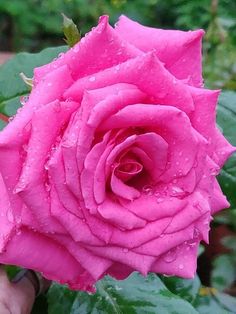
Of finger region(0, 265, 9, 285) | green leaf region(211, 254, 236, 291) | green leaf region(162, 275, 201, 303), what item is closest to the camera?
finger region(0, 265, 9, 285)

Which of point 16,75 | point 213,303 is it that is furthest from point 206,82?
point 16,75

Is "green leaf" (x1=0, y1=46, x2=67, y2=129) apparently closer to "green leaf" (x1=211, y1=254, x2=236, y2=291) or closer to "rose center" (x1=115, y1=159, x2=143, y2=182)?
"rose center" (x1=115, y1=159, x2=143, y2=182)

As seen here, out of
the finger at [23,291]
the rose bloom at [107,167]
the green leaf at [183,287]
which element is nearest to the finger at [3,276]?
the finger at [23,291]

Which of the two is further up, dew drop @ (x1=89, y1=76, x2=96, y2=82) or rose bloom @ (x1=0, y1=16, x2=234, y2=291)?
dew drop @ (x1=89, y1=76, x2=96, y2=82)

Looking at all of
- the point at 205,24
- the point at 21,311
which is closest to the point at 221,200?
the point at 21,311

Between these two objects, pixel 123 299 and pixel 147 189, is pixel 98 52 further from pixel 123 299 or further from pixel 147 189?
pixel 123 299

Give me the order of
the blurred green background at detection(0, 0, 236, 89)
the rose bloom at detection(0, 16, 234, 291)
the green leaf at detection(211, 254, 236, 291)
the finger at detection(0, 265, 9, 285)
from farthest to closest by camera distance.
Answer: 1. the blurred green background at detection(0, 0, 236, 89)
2. the green leaf at detection(211, 254, 236, 291)
3. the finger at detection(0, 265, 9, 285)
4. the rose bloom at detection(0, 16, 234, 291)

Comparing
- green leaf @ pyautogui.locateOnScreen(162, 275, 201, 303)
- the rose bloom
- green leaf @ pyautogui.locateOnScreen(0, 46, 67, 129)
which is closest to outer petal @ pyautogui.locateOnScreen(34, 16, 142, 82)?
the rose bloom
